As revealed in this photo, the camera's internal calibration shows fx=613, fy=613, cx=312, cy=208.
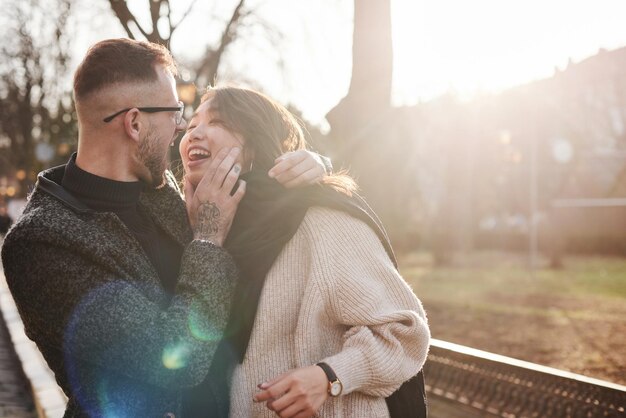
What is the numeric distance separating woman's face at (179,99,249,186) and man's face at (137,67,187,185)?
13 centimetres

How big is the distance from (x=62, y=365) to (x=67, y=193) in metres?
0.62

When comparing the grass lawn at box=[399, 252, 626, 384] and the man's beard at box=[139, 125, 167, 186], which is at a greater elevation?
the man's beard at box=[139, 125, 167, 186]

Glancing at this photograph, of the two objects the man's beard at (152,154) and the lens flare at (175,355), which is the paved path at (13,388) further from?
the lens flare at (175,355)

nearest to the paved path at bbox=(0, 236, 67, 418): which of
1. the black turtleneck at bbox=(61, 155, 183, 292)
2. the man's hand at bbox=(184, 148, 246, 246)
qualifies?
the black turtleneck at bbox=(61, 155, 183, 292)

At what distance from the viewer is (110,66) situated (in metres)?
2.31

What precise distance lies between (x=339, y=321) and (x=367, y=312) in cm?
14

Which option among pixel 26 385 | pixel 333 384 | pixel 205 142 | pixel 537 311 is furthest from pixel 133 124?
pixel 537 311

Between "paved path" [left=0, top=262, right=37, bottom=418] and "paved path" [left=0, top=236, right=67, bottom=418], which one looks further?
"paved path" [left=0, top=262, right=37, bottom=418]

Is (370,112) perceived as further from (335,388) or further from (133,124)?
(335,388)

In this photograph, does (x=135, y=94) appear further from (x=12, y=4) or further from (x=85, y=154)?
(x=12, y=4)

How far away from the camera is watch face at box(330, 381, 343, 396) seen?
2129 mm

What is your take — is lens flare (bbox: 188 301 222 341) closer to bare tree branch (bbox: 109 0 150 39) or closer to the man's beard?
the man's beard

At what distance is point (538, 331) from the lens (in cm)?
970

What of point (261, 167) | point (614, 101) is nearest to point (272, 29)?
point (261, 167)
